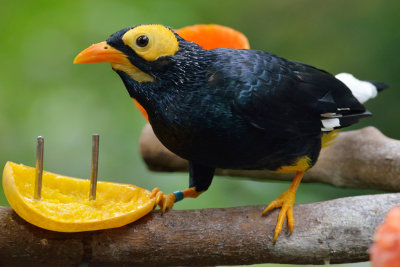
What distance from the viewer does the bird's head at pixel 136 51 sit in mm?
1620

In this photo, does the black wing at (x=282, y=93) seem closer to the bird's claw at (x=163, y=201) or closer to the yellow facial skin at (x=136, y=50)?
the yellow facial skin at (x=136, y=50)

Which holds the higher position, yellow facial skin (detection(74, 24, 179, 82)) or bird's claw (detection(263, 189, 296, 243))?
yellow facial skin (detection(74, 24, 179, 82))

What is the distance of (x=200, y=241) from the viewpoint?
170 cm

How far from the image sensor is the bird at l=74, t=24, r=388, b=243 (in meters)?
1.65

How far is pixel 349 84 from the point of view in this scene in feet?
8.18

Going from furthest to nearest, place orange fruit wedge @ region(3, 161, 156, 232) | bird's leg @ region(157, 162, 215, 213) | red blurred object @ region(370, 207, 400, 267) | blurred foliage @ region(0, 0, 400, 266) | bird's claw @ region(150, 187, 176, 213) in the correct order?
blurred foliage @ region(0, 0, 400, 266)
bird's leg @ region(157, 162, 215, 213)
bird's claw @ region(150, 187, 176, 213)
orange fruit wedge @ region(3, 161, 156, 232)
red blurred object @ region(370, 207, 400, 267)

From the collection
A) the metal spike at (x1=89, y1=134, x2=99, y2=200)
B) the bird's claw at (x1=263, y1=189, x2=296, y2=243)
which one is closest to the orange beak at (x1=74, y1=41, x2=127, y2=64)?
the metal spike at (x1=89, y1=134, x2=99, y2=200)

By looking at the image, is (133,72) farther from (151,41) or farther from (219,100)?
(219,100)

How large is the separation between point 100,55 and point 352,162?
5.11 feet

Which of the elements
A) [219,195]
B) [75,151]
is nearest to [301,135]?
[219,195]

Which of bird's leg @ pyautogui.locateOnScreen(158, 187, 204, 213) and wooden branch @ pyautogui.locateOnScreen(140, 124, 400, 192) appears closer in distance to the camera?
bird's leg @ pyautogui.locateOnScreen(158, 187, 204, 213)

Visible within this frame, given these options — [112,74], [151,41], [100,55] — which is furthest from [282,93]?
[112,74]

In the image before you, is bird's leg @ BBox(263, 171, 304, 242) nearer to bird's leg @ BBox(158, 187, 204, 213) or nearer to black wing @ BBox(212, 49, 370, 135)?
black wing @ BBox(212, 49, 370, 135)

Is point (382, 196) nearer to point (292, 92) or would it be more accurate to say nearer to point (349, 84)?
point (292, 92)
